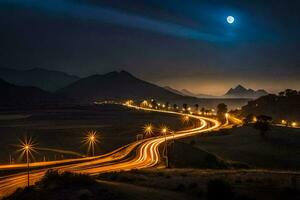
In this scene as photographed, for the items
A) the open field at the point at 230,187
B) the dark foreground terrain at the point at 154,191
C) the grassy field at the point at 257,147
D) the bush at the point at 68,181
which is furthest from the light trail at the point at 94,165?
the open field at the point at 230,187

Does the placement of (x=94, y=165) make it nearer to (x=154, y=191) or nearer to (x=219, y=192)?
(x=154, y=191)

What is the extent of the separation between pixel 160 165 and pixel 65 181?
37070 mm

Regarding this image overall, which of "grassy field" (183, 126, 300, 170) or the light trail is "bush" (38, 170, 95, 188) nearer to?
the light trail

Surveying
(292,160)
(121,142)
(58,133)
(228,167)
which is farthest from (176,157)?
(58,133)

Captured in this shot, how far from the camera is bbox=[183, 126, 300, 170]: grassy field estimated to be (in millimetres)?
62263

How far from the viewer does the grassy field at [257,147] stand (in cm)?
6226

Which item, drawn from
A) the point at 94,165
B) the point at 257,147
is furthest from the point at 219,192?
the point at 257,147

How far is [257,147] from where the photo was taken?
7812 centimetres

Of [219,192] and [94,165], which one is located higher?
[219,192]

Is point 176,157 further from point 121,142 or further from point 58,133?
point 58,133

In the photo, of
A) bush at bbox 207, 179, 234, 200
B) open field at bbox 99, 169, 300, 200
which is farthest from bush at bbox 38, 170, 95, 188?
bush at bbox 207, 179, 234, 200

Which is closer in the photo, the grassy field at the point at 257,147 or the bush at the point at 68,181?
the bush at the point at 68,181

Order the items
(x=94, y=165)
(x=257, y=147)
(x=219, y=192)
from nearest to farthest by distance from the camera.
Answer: (x=219, y=192)
(x=94, y=165)
(x=257, y=147)

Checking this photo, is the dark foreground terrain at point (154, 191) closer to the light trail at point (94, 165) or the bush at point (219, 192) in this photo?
the bush at point (219, 192)
